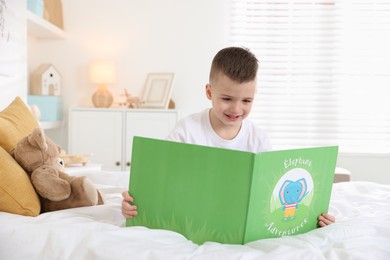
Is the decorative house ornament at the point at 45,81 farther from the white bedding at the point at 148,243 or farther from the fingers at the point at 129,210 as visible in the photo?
the fingers at the point at 129,210

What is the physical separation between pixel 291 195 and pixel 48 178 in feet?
2.40

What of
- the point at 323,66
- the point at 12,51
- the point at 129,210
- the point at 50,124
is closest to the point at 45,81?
the point at 50,124

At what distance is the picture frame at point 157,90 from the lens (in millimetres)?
3848

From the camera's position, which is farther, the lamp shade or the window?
the window

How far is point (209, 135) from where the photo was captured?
5.57ft

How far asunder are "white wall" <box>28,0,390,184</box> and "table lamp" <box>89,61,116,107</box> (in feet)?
0.53

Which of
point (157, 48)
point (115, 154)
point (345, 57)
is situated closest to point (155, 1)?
point (157, 48)

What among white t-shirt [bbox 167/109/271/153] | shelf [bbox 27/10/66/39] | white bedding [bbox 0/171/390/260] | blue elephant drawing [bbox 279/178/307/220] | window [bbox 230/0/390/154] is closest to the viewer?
white bedding [bbox 0/171/390/260]

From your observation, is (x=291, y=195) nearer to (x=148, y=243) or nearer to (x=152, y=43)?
(x=148, y=243)

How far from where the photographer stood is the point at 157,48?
4000 mm

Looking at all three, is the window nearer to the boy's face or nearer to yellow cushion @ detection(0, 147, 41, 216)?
the boy's face

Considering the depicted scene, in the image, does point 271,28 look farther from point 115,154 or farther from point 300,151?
point 300,151

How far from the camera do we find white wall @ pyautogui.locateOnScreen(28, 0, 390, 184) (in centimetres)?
397

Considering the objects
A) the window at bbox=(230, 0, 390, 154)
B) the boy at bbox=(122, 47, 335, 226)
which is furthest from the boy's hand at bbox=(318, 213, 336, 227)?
the window at bbox=(230, 0, 390, 154)
